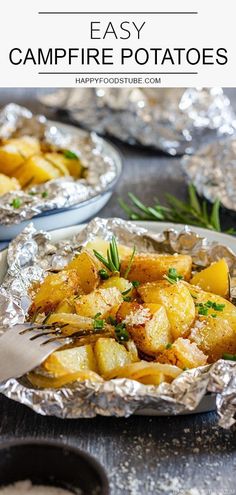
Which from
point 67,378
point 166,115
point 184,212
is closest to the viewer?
point 67,378

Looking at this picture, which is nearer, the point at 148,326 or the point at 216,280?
the point at 148,326

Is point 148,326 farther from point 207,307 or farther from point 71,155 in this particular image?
point 71,155

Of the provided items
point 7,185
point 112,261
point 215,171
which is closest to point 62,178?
point 7,185

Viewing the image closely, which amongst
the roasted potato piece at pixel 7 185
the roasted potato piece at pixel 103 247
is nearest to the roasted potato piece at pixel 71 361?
the roasted potato piece at pixel 103 247

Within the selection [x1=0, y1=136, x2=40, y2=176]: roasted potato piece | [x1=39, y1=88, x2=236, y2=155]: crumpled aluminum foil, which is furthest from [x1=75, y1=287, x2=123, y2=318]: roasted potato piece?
[x1=39, y1=88, x2=236, y2=155]: crumpled aluminum foil

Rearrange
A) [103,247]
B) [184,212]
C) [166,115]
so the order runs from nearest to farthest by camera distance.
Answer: [103,247] < [184,212] < [166,115]
